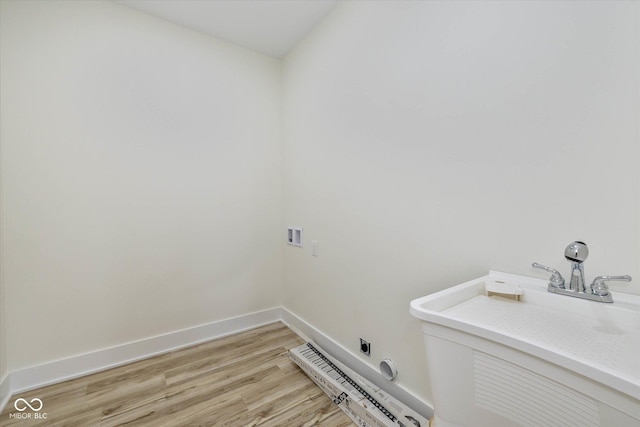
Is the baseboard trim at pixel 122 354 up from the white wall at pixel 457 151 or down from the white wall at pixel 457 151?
Result: down

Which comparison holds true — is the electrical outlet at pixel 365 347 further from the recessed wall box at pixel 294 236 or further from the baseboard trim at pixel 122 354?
the baseboard trim at pixel 122 354

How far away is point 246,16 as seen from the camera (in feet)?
6.60

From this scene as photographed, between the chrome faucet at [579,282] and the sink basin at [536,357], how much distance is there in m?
0.02

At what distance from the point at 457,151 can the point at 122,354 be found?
8.37 ft

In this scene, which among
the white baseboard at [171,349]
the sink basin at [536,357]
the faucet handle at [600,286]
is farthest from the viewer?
the white baseboard at [171,349]

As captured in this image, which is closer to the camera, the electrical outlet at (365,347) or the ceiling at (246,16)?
the electrical outlet at (365,347)

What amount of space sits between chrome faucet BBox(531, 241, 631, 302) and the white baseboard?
879 millimetres

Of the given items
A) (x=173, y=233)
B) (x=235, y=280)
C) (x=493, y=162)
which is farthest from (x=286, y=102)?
(x=493, y=162)

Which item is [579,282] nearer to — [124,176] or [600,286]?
[600,286]

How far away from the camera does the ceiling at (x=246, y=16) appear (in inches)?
74.5

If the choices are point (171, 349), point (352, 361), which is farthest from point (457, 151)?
point (171, 349)

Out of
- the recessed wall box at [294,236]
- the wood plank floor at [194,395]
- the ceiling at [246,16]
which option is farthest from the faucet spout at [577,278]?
the ceiling at [246,16]

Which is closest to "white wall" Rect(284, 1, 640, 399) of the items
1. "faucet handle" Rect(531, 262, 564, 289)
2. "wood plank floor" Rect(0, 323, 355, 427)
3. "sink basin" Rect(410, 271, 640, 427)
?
"faucet handle" Rect(531, 262, 564, 289)

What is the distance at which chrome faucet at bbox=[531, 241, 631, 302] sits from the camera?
0.77m
